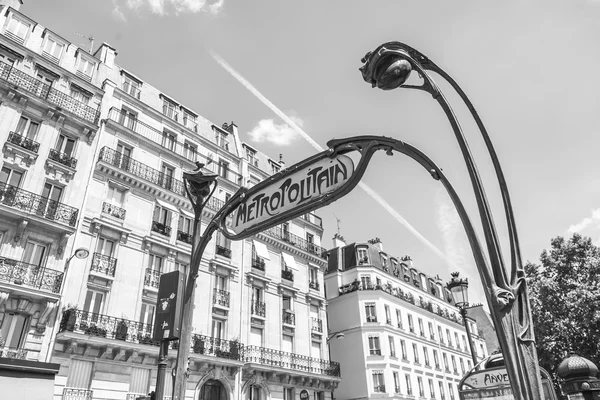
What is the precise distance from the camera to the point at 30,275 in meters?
17.0

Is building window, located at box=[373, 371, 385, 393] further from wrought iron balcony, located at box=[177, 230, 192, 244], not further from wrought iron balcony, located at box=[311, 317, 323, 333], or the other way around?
wrought iron balcony, located at box=[177, 230, 192, 244]

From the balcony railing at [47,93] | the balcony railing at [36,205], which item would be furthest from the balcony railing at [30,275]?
the balcony railing at [47,93]

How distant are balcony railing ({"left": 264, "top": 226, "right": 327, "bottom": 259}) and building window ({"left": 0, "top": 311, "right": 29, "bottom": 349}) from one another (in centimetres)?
1625

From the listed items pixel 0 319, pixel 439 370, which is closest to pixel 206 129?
pixel 0 319

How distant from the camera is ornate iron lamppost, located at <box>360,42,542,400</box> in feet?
7.06

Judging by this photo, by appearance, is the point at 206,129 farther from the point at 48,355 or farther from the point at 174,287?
the point at 174,287

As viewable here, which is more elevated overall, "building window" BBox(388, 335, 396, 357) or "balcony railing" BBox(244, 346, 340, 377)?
"building window" BBox(388, 335, 396, 357)

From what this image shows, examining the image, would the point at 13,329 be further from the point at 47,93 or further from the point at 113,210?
the point at 47,93

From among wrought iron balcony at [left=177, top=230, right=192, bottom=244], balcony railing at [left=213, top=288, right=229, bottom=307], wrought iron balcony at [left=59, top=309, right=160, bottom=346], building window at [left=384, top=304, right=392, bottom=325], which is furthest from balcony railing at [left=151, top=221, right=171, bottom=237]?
building window at [left=384, top=304, right=392, bottom=325]

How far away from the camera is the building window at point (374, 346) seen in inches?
1358

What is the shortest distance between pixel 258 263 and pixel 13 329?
1492 centimetres

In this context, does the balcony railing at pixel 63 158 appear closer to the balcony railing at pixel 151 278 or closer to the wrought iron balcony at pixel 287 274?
the balcony railing at pixel 151 278

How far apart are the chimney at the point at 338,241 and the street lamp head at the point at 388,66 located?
40.9 metres

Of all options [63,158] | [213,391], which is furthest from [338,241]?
[63,158]
